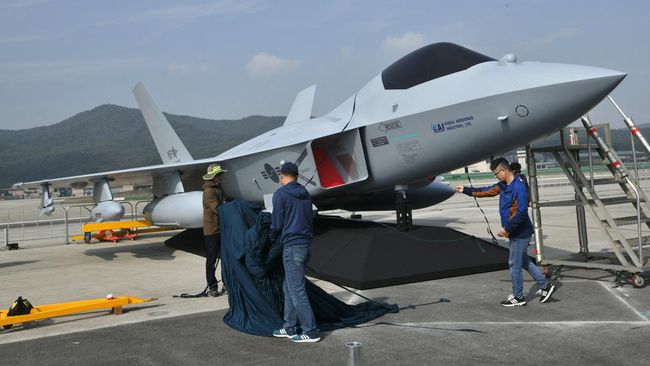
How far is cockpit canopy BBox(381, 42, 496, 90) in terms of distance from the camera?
7.57 meters

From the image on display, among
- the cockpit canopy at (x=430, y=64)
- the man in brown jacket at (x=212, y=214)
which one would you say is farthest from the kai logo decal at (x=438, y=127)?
the man in brown jacket at (x=212, y=214)

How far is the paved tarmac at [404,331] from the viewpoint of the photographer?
13.5 ft

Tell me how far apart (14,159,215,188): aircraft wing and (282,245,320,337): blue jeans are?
7.15 m

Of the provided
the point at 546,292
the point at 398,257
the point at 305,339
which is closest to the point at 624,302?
the point at 546,292

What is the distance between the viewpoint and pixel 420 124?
7.59 meters

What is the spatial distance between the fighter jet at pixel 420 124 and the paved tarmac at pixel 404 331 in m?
1.93

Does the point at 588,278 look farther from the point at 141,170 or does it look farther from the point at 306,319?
the point at 141,170

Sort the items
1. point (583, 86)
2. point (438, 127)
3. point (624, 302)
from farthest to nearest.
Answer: point (438, 127) → point (583, 86) → point (624, 302)

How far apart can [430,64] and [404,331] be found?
4.42 m

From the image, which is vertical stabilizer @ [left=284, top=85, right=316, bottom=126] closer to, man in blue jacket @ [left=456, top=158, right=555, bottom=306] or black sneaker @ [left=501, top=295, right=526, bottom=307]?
man in blue jacket @ [left=456, top=158, right=555, bottom=306]

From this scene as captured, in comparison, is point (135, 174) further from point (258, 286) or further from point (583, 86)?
point (583, 86)

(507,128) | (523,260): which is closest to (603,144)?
(507,128)

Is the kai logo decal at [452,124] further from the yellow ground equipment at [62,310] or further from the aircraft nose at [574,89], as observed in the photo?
the yellow ground equipment at [62,310]

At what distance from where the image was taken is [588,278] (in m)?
7.07
